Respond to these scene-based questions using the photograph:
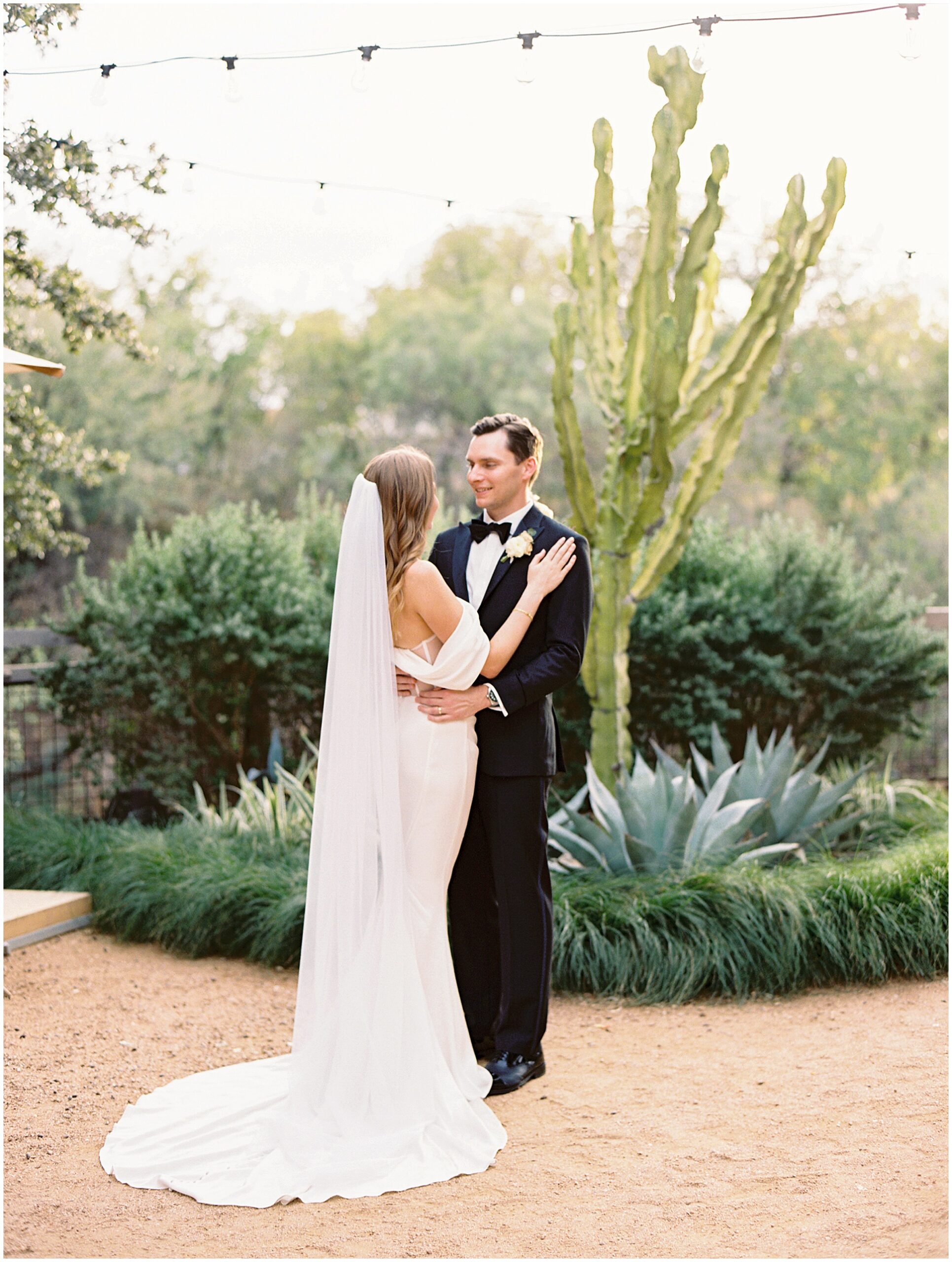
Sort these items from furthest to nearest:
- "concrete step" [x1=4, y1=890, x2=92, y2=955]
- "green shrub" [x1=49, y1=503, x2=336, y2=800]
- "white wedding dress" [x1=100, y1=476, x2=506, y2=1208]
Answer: "green shrub" [x1=49, y1=503, x2=336, y2=800]
"concrete step" [x1=4, y1=890, x2=92, y2=955]
"white wedding dress" [x1=100, y1=476, x2=506, y2=1208]

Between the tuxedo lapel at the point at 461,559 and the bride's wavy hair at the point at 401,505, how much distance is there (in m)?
0.51

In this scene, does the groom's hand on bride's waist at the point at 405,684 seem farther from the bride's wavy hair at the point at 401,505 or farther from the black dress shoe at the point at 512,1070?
the black dress shoe at the point at 512,1070

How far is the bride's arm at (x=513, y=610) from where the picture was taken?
150 inches

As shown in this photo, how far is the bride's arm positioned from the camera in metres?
3.81

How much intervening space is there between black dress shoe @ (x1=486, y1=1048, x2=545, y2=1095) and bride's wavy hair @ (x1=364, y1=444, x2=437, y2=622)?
5.48 feet

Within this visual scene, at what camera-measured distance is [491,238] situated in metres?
32.1

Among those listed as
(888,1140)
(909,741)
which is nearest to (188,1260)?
(888,1140)

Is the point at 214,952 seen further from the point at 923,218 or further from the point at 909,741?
the point at 923,218

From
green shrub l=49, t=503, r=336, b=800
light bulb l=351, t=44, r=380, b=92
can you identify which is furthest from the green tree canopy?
light bulb l=351, t=44, r=380, b=92

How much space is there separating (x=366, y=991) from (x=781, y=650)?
5224 millimetres

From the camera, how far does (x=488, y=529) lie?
173 inches

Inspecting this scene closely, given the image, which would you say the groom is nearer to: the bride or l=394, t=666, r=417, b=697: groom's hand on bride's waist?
the bride

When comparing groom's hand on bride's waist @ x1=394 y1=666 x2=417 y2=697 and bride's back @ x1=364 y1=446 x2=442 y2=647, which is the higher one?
bride's back @ x1=364 y1=446 x2=442 y2=647

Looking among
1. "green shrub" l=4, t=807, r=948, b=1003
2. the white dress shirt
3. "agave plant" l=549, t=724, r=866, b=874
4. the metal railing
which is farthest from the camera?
the metal railing
